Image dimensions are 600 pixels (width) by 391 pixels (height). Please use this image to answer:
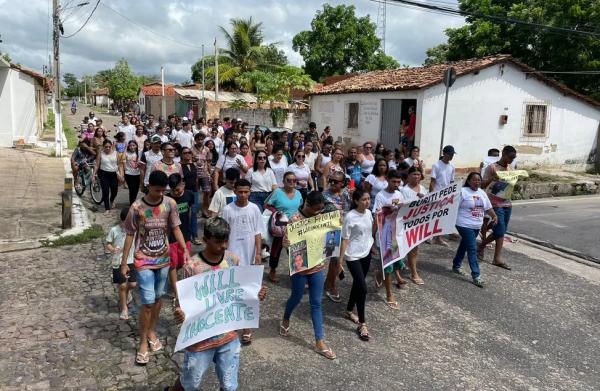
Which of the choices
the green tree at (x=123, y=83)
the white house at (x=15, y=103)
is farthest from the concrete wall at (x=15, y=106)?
the green tree at (x=123, y=83)

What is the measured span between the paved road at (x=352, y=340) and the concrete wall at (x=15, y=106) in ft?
50.4

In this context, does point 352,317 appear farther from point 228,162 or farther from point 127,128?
point 127,128

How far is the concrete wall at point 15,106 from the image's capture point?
19.7m

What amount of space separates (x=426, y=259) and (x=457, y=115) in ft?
34.7

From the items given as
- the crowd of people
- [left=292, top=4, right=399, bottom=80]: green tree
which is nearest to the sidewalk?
the crowd of people

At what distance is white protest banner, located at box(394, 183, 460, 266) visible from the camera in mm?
6242

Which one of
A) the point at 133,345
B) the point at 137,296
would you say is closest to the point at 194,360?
the point at 133,345

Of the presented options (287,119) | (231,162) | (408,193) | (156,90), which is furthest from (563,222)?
(156,90)

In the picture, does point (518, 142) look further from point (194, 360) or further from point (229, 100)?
point (229, 100)

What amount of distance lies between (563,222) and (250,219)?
27.7ft

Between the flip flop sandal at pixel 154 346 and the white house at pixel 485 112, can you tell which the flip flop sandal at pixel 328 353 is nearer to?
the flip flop sandal at pixel 154 346

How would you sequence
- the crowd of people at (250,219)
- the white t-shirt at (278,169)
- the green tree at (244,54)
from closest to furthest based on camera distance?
1. the crowd of people at (250,219)
2. the white t-shirt at (278,169)
3. the green tree at (244,54)

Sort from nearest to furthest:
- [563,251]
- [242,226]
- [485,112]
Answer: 1. [242,226]
2. [563,251]
3. [485,112]

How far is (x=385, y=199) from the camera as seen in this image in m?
6.18
